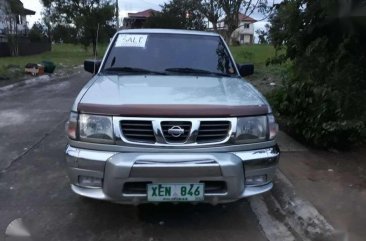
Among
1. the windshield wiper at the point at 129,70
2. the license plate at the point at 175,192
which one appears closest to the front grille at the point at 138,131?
the license plate at the point at 175,192

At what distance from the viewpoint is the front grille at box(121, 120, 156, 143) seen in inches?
149

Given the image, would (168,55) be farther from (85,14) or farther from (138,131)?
(85,14)

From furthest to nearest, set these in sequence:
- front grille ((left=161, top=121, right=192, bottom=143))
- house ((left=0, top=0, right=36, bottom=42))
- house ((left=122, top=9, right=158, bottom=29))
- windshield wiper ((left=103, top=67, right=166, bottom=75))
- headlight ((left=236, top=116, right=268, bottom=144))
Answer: house ((left=122, top=9, right=158, bottom=29)), house ((left=0, top=0, right=36, bottom=42)), windshield wiper ((left=103, top=67, right=166, bottom=75)), headlight ((left=236, top=116, right=268, bottom=144)), front grille ((left=161, top=121, right=192, bottom=143))

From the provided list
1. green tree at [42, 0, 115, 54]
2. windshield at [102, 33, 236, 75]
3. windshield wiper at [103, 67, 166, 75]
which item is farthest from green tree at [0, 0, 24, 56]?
windshield wiper at [103, 67, 166, 75]

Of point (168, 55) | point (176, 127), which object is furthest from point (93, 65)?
point (176, 127)

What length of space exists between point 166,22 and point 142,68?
40149 millimetres

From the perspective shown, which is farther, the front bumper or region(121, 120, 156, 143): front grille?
region(121, 120, 156, 143): front grille

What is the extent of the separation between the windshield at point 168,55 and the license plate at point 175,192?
5.48 feet

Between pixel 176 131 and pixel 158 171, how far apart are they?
0.35 meters

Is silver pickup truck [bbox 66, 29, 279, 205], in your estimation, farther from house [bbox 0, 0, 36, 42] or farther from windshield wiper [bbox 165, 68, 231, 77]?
house [bbox 0, 0, 36, 42]

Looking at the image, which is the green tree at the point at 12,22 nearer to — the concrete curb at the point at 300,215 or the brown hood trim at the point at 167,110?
the concrete curb at the point at 300,215

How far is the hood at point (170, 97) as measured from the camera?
3764mm

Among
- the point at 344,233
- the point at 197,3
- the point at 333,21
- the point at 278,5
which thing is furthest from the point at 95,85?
the point at 197,3

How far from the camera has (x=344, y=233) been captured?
4016 millimetres
